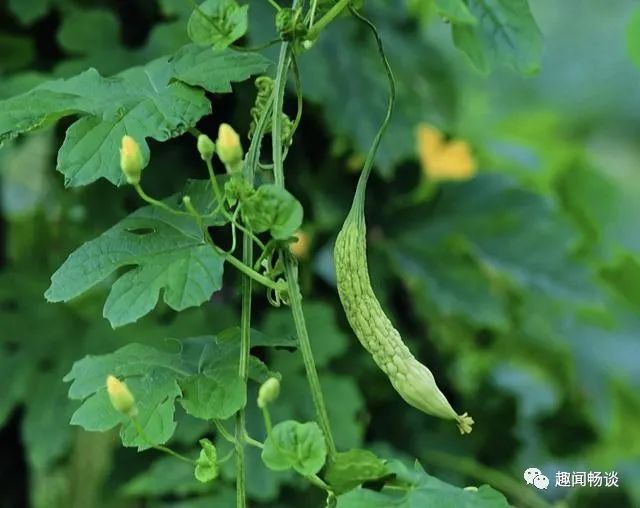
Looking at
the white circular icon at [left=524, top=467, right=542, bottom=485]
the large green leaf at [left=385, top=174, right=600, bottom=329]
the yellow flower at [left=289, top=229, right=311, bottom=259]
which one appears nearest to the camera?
the white circular icon at [left=524, top=467, right=542, bottom=485]

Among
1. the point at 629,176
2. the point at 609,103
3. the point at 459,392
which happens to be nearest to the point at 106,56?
the point at 459,392

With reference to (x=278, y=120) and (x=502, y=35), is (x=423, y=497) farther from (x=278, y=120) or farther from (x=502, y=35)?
(x=502, y=35)

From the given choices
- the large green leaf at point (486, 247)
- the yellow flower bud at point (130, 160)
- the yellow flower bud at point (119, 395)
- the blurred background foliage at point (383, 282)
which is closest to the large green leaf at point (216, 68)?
the yellow flower bud at point (130, 160)

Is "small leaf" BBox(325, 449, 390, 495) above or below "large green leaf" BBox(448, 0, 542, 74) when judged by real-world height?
below

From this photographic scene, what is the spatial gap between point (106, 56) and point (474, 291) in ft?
1.72

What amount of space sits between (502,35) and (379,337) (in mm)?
313

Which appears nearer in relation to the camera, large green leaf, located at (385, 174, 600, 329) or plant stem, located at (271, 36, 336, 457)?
plant stem, located at (271, 36, 336, 457)

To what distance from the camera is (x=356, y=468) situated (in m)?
0.65

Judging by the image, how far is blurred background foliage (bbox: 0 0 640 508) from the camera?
1299mm

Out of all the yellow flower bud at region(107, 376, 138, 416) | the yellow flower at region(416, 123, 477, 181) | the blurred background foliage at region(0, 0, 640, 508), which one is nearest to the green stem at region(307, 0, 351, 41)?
the yellow flower bud at region(107, 376, 138, 416)

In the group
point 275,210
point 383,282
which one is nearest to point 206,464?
point 275,210

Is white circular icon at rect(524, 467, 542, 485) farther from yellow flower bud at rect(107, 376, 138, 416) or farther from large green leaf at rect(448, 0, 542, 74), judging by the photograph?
yellow flower bud at rect(107, 376, 138, 416)

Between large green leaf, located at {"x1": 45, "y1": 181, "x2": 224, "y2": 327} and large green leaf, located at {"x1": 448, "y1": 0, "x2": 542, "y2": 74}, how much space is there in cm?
28

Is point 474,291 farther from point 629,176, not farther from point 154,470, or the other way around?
point 629,176
